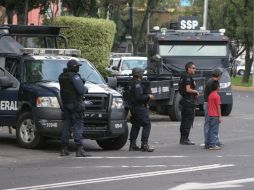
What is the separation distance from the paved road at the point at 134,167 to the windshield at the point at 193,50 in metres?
7.76

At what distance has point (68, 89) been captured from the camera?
1282 cm

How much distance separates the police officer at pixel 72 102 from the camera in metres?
12.8

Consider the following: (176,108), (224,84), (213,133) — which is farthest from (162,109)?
(213,133)

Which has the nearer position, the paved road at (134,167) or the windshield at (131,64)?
the paved road at (134,167)

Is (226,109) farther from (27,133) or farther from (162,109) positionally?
(27,133)

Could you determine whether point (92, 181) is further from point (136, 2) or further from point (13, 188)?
point (136, 2)

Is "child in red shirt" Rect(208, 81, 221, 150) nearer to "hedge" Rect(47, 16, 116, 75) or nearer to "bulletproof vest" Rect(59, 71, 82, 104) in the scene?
"bulletproof vest" Rect(59, 71, 82, 104)

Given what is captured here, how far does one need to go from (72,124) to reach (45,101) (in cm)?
89

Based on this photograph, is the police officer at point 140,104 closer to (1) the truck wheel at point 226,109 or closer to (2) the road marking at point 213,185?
(2) the road marking at point 213,185

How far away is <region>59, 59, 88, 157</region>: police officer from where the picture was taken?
12.8 metres

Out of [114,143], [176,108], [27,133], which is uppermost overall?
[27,133]

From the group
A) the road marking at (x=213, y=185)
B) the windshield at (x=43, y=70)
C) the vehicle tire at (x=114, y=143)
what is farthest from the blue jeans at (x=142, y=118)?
the road marking at (x=213, y=185)

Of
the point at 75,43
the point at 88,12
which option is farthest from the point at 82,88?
the point at 88,12

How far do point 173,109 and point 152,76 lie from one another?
1364mm
